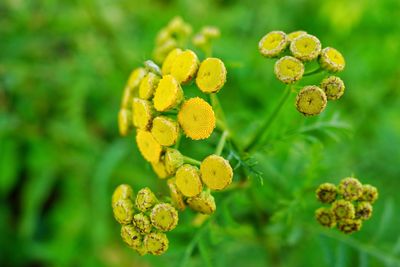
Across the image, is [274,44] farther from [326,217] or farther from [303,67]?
[326,217]

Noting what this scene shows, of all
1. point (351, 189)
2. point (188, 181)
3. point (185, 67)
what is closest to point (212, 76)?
point (185, 67)

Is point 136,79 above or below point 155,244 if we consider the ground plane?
above

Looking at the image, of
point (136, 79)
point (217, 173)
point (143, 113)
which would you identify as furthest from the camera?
point (136, 79)

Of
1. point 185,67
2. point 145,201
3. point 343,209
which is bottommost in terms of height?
point 145,201

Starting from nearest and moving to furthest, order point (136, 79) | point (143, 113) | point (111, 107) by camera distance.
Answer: point (143, 113) < point (136, 79) < point (111, 107)

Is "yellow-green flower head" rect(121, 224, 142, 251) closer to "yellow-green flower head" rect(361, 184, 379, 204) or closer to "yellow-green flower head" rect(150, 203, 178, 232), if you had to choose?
"yellow-green flower head" rect(150, 203, 178, 232)

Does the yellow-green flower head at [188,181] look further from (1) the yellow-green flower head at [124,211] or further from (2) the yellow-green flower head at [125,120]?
(2) the yellow-green flower head at [125,120]
